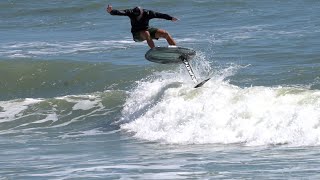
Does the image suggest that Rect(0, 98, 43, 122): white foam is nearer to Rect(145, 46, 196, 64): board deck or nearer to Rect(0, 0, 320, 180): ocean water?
Rect(0, 0, 320, 180): ocean water

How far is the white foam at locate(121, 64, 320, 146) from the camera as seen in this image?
14.3m

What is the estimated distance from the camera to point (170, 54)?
57.7ft

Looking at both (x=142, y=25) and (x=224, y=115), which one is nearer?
(x=224, y=115)

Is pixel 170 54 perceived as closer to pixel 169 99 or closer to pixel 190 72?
pixel 190 72

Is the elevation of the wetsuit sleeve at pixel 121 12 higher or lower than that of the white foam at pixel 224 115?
higher

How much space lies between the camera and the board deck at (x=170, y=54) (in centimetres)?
1739

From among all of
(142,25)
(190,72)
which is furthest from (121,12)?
(190,72)

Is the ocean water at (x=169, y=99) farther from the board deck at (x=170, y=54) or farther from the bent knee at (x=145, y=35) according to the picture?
the bent knee at (x=145, y=35)

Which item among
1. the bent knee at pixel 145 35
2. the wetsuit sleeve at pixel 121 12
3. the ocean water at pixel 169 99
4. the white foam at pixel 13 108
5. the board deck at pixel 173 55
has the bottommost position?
the white foam at pixel 13 108

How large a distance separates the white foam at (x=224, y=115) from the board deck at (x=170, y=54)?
24.6 inches

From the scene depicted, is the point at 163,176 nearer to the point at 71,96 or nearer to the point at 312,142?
the point at 312,142

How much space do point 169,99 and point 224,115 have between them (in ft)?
6.74

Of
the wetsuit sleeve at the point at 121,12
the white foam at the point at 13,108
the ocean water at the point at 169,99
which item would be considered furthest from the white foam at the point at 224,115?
the white foam at the point at 13,108

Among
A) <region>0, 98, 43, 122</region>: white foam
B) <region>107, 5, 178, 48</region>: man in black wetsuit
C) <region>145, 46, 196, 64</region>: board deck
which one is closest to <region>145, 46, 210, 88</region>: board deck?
<region>145, 46, 196, 64</region>: board deck
